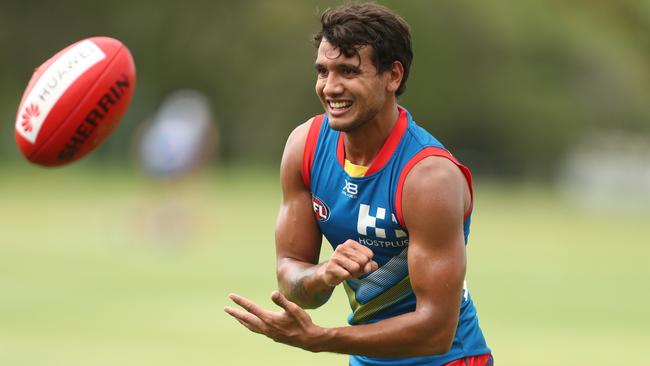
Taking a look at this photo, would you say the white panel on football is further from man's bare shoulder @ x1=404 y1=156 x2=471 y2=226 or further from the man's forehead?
man's bare shoulder @ x1=404 y1=156 x2=471 y2=226

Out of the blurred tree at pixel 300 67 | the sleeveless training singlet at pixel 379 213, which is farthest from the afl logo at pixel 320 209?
the blurred tree at pixel 300 67

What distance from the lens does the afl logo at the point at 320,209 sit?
5977mm

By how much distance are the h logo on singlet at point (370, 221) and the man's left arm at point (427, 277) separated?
5.4 inches

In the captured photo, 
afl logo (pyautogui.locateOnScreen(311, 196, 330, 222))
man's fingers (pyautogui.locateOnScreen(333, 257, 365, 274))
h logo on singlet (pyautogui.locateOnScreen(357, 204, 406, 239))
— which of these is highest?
afl logo (pyautogui.locateOnScreen(311, 196, 330, 222))

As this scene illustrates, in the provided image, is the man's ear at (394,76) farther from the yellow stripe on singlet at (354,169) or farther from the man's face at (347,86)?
the yellow stripe on singlet at (354,169)

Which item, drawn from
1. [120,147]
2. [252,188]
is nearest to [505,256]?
[252,188]

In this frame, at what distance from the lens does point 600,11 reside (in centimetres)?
1750

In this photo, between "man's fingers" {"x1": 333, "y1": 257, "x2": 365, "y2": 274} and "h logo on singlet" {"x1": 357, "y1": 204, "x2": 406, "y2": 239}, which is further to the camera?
"h logo on singlet" {"x1": 357, "y1": 204, "x2": 406, "y2": 239}

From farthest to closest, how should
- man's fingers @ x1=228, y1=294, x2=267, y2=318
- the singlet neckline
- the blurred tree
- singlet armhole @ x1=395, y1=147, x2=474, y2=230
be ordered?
the blurred tree
the singlet neckline
singlet armhole @ x1=395, y1=147, x2=474, y2=230
man's fingers @ x1=228, y1=294, x2=267, y2=318

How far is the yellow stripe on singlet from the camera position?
5.85 m

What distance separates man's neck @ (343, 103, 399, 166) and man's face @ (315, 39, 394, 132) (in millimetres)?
127

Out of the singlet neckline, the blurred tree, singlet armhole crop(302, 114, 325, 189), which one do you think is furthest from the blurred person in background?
the blurred tree

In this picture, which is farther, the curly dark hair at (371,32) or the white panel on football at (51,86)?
the white panel on football at (51,86)

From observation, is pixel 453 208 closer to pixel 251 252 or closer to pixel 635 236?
pixel 251 252
